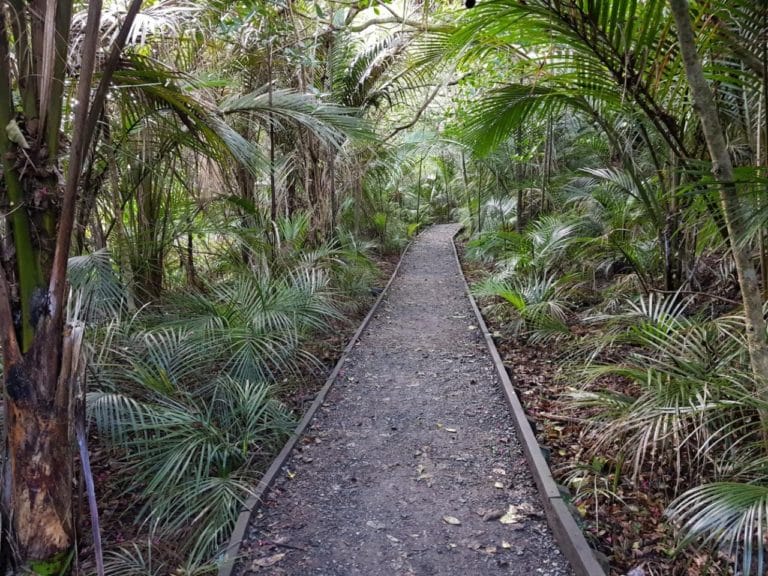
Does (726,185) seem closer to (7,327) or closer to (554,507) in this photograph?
(554,507)

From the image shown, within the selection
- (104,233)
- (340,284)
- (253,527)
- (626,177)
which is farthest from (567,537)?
(340,284)

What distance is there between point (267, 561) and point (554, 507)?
1.42 metres

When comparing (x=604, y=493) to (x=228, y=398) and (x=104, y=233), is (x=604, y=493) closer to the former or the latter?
(x=228, y=398)

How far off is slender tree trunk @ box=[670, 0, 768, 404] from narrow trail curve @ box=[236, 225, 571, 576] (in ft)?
4.23

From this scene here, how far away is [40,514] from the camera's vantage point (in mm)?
1989

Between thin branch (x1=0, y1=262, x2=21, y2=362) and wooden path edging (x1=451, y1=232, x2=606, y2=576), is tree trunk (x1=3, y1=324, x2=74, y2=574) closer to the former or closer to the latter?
thin branch (x1=0, y1=262, x2=21, y2=362)

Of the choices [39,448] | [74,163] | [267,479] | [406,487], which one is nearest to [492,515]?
[406,487]

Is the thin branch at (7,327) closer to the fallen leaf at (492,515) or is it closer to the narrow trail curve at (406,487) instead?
the narrow trail curve at (406,487)

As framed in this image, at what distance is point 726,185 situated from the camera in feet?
6.52

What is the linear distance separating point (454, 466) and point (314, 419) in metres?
1.20

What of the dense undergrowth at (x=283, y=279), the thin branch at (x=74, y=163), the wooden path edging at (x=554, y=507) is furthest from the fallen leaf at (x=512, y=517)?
the thin branch at (x=74, y=163)

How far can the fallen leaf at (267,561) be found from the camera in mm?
2323

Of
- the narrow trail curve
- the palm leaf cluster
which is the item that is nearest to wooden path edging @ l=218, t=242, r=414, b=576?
the narrow trail curve

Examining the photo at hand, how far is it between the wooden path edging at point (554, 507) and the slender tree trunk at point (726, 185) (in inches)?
37.7
